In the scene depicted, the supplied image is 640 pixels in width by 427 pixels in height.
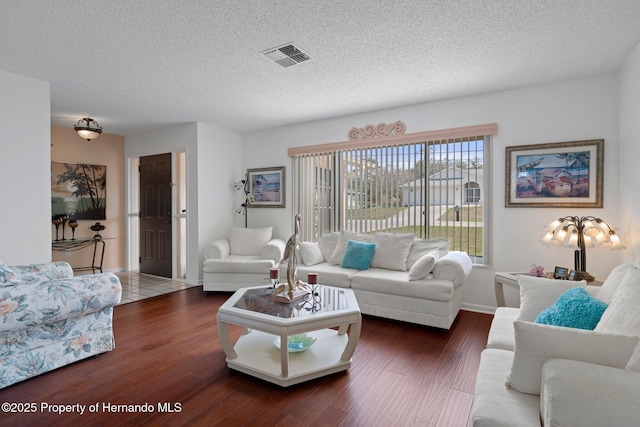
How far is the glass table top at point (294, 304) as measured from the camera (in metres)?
2.29

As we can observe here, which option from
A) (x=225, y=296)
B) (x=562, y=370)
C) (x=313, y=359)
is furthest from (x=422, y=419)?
(x=225, y=296)

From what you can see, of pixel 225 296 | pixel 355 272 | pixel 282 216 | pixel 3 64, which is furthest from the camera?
pixel 282 216

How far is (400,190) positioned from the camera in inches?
167

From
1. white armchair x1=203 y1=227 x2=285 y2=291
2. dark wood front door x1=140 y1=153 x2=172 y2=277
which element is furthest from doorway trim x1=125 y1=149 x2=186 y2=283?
white armchair x1=203 y1=227 x2=285 y2=291

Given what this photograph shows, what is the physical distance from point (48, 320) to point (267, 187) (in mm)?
3595

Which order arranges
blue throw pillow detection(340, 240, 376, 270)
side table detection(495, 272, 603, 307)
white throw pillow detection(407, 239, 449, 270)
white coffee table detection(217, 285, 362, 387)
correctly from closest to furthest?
white coffee table detection(217, 285, 362, 387) → side table detection(495, 272, 603, 307) → white throw pillow detection(407, 239, 449, 270) → blue throw pillow detection(340, 240, 376, 270)

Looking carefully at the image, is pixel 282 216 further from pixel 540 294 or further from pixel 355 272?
pixel 540 294

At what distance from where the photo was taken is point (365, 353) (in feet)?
8.77

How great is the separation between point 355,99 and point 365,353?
111 inches

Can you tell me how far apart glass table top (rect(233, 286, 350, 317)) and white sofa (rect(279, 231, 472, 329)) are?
0.76 meters

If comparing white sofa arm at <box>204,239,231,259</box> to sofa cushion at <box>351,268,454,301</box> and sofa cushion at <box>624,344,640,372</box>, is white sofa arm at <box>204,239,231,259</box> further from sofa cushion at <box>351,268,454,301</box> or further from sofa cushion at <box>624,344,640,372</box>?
sofa cushion at <box>624,344,640,372</box>

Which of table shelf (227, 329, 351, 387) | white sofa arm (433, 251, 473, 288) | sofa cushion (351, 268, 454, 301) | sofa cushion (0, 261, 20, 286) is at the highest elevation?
sofa cushion (0, 261, 20, 286)

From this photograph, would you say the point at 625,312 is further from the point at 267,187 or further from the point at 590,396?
the point at 267,187

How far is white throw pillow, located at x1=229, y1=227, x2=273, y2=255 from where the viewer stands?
489 cm
